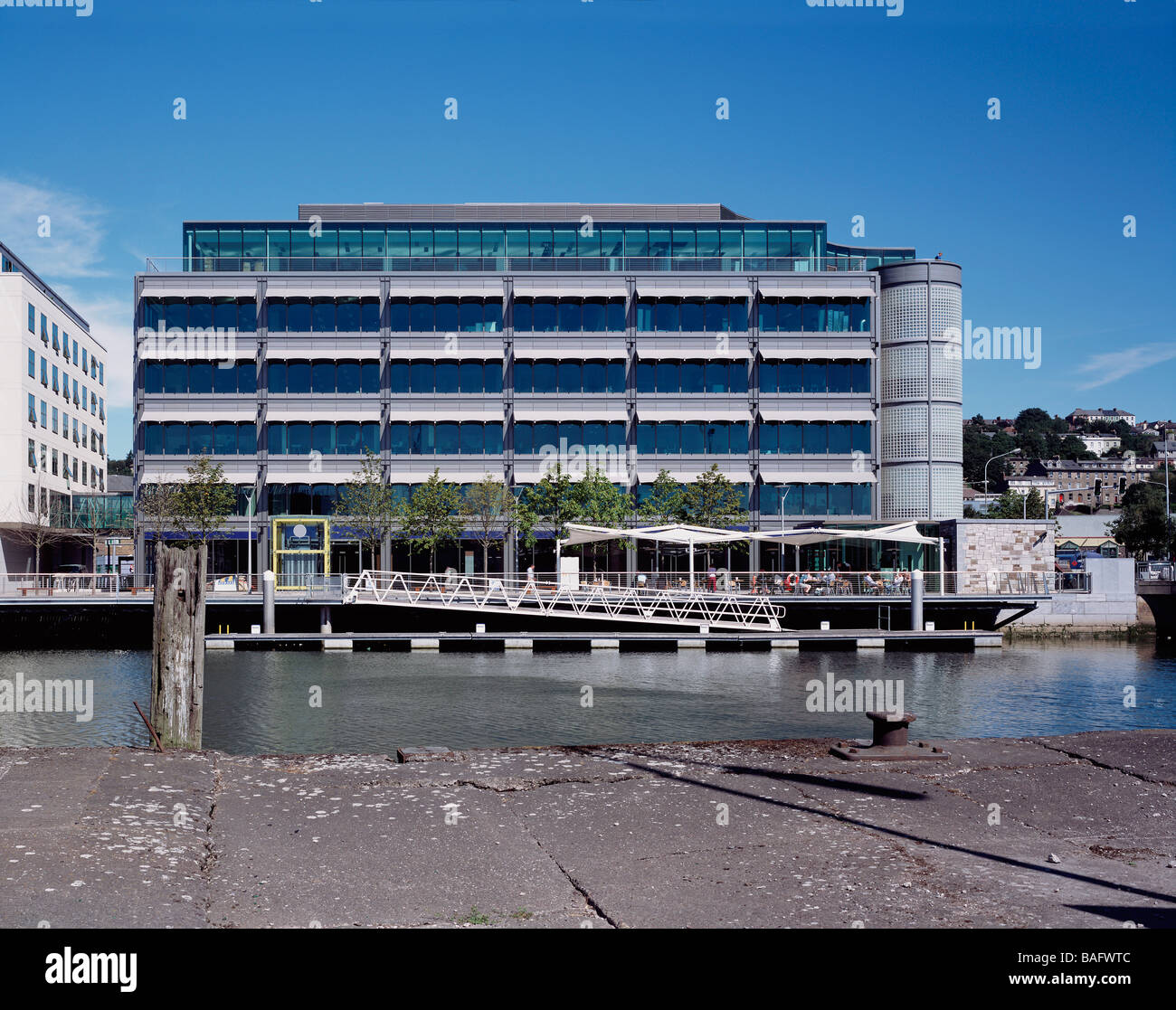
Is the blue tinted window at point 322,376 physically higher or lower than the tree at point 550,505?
higher

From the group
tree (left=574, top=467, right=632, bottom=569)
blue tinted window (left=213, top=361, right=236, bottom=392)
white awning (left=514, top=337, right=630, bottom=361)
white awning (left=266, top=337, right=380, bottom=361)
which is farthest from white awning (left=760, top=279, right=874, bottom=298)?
blue tinted window (left=213, top=361, right=236, bottom=392)

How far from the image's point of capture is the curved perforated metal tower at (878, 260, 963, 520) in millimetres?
65500

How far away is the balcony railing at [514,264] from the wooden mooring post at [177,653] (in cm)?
5400

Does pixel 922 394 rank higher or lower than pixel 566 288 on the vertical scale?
lower

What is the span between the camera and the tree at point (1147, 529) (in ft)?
319

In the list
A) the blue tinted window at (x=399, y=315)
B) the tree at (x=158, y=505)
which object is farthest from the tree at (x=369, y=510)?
the tree at (x=158, y=505)

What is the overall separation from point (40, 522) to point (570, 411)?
33121mm

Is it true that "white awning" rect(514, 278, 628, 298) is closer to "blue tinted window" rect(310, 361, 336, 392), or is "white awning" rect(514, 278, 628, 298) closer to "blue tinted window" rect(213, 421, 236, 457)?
"blue tinted window" rect(310, 361, 336, 392)

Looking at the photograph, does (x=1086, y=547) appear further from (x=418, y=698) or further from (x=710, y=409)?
(x=418, y=698)

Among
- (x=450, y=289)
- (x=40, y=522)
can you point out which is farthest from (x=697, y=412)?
(x=40, y=522)

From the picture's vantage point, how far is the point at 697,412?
214 ft

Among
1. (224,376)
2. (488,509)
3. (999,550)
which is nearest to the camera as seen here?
(999,550)

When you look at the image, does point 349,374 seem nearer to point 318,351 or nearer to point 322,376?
point 322,376

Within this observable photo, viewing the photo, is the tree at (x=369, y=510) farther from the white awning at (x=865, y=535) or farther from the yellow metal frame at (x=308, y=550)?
the white awning at (x=865, y=535)
